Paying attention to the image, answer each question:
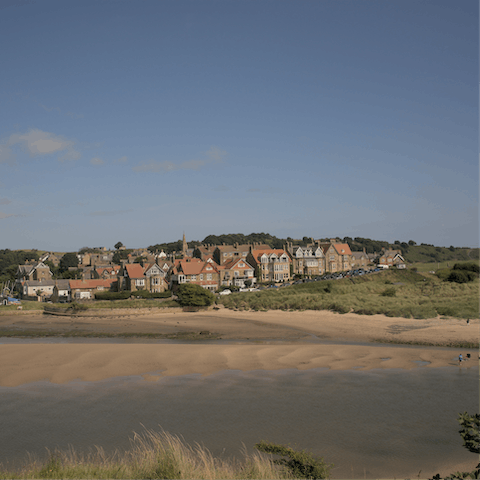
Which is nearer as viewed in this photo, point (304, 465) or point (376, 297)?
point (304, 465)

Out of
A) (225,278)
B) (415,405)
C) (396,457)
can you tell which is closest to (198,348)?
(415,405)

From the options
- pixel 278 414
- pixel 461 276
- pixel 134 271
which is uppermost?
pixel 134 271

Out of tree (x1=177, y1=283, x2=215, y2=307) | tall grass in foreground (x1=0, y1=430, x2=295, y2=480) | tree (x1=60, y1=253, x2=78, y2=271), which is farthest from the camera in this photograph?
tree (x1=60, y1=253, x2=78, y2=271)

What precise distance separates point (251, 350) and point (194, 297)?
21.1 meters

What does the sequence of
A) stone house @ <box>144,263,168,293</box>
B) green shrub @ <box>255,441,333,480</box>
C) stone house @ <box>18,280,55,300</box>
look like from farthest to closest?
1. stone house @ <box>18,280,55,300</box>
2. stone house @ <box>144,263,168,293</box>
3. green shrub @ <box>255,441,333,480</box>

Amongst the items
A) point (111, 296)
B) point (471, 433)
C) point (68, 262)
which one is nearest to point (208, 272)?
point (111, 296)

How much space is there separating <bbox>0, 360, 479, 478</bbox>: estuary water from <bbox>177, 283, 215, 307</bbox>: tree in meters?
25.5

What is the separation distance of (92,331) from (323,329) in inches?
818

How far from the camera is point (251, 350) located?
27375 mm

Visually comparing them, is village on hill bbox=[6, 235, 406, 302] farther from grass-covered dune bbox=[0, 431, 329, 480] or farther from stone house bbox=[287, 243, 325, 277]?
grass-covered dune bbox=[0, 431, 329, 480]

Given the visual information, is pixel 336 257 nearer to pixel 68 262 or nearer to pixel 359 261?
pixel 359 261

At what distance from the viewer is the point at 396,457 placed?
13141 millimetres

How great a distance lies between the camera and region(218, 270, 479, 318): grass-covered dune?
37.8 metres

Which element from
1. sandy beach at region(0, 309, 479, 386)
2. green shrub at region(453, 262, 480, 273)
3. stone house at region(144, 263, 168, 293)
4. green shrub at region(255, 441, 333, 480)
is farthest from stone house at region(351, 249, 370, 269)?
green shrub at region(255, 441, 333, 480)
